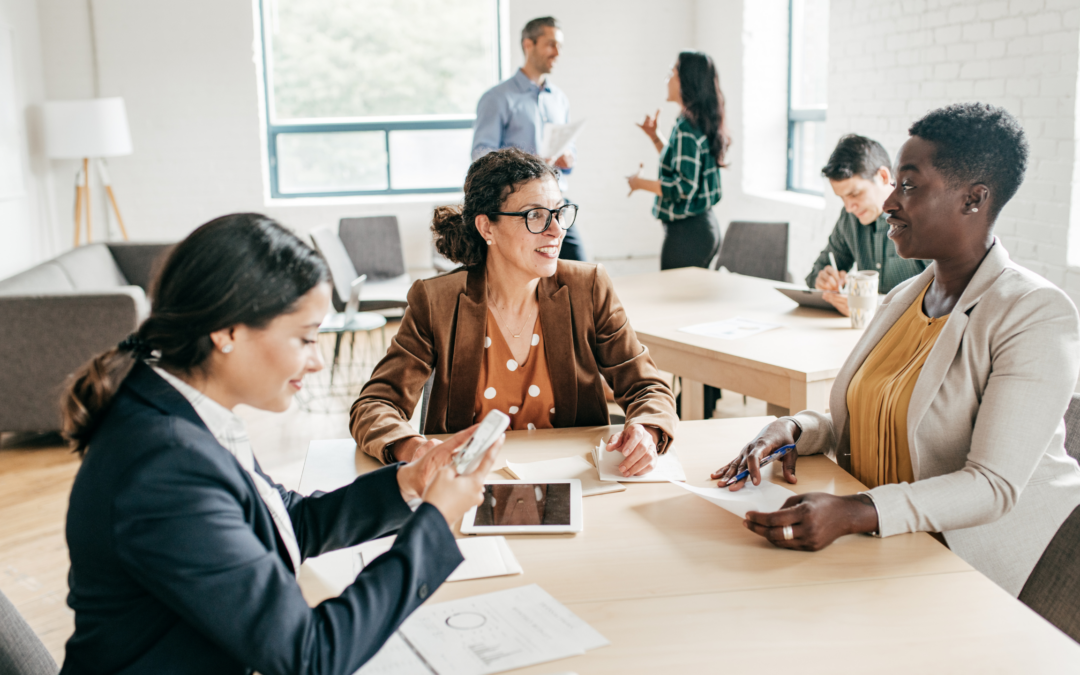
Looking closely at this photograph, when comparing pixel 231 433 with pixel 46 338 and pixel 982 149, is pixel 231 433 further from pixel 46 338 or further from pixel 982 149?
pixel 46 338

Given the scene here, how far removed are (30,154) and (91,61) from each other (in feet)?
2.95

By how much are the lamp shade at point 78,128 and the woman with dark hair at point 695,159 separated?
3.87 metres

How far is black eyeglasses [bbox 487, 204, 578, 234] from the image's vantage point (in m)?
2.02

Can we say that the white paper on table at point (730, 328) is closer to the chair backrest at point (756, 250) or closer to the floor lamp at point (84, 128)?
the chair backrest at point (756, 250)

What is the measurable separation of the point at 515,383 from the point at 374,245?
4052 mm

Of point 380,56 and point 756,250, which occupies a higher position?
point 380,56

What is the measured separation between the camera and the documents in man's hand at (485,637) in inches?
42.7

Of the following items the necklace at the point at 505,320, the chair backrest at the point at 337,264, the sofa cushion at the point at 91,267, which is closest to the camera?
the necklace at the point at 505,320

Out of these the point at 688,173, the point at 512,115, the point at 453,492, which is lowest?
the point at 453,492

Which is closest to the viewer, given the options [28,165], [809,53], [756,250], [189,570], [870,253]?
[189,570]

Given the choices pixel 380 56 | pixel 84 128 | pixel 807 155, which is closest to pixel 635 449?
pixel 807 155

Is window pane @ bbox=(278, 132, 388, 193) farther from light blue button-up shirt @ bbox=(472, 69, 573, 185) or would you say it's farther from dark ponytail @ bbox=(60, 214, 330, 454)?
dark ponytail @ bbox=(60, 214, 330, 454)

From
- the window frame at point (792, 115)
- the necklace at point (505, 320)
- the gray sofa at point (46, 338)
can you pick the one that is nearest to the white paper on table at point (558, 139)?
the gray sofa at point (46, 338)

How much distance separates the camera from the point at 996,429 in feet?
4.72
